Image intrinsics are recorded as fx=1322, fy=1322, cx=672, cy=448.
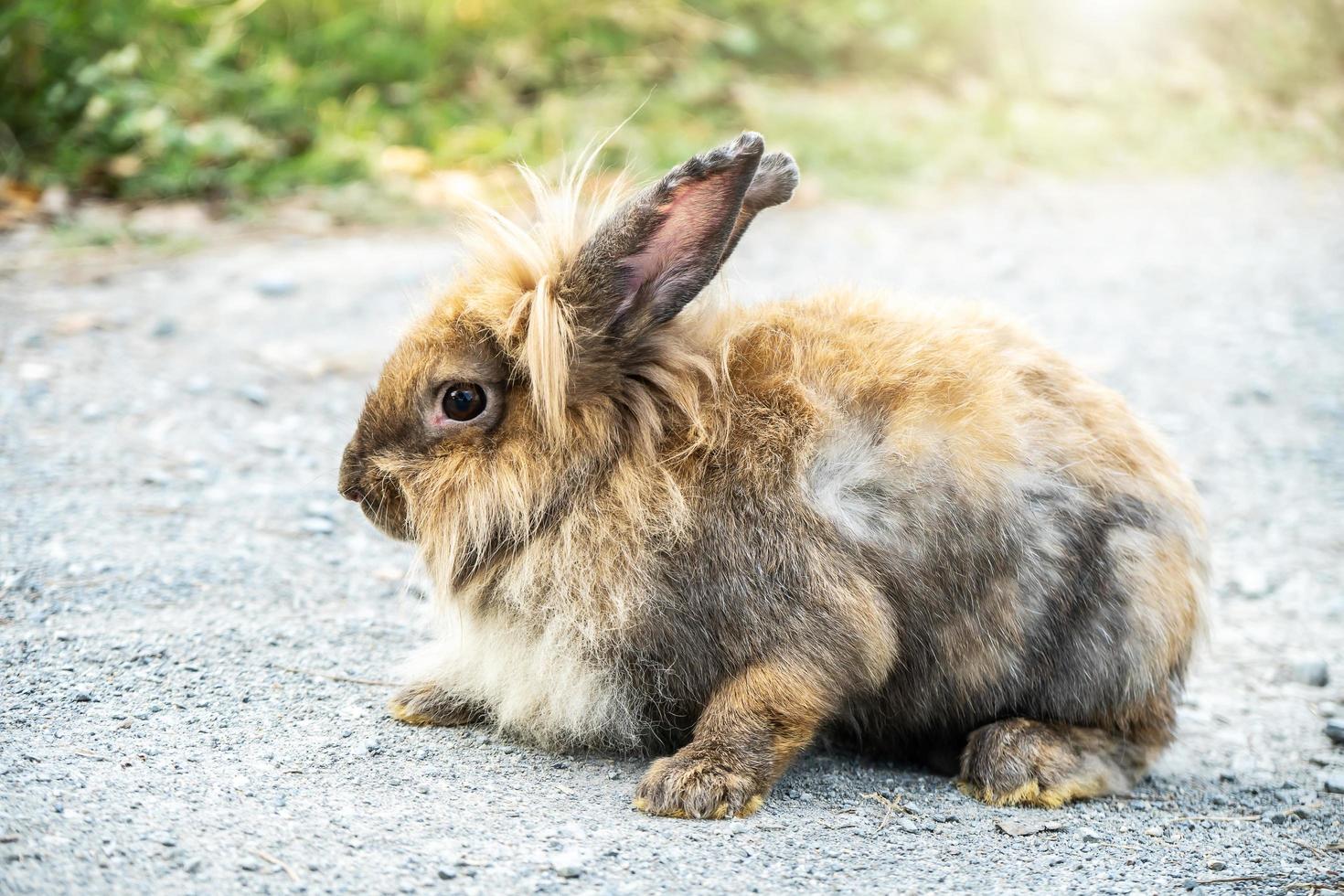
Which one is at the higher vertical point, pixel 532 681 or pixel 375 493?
pixel 375 493

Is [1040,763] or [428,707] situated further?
[428,707]

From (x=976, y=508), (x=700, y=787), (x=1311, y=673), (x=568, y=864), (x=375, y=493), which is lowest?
(x=568, y=864)

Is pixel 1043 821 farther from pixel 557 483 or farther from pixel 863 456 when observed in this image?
pixel 557 483

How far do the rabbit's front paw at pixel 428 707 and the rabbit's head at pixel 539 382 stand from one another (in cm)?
35

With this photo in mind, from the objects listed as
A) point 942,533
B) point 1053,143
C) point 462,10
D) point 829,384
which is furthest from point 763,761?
point 1053,143

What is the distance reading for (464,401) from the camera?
294cm

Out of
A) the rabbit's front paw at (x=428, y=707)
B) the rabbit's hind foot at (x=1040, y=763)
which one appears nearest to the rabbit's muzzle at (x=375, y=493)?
the rabbit's front paw at (x=428, y=707)

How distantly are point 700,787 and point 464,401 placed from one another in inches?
38.6

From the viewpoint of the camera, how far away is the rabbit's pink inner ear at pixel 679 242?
2.77m

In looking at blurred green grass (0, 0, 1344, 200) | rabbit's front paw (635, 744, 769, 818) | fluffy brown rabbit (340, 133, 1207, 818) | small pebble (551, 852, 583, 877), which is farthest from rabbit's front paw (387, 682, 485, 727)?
blurred green grass (0, 0, 1344, 200)

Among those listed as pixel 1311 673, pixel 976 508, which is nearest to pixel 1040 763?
pixel 976 508

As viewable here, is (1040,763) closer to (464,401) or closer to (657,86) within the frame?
(464,401)

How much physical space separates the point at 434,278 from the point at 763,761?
139 centimetres

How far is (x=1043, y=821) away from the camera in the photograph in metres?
2.90
